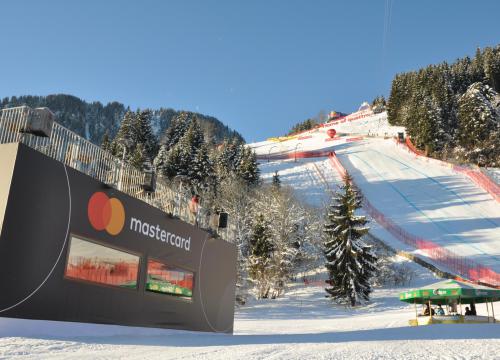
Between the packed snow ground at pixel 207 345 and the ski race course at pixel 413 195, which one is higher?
the ski race course at pixel 413 195

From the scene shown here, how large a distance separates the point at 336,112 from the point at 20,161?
143 meters

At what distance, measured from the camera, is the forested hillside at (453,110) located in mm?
60656

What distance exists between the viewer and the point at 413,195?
50.1 m

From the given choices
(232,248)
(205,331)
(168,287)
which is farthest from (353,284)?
(168,287)

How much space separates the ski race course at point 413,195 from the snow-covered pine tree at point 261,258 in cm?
1056

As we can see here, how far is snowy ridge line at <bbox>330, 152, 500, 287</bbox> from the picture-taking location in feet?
100.0

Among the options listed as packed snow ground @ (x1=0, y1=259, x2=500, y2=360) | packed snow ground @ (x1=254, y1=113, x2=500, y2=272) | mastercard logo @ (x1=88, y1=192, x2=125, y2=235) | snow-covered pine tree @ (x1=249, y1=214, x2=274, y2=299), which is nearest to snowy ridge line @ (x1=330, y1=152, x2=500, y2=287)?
packed snow ground @ (x1=254, y1=113, x2=500, y2=272)

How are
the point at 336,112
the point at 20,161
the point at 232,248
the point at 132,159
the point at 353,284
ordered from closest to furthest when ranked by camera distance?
1. the point at 20,161
2. the point at 232,248
3. the point at 353,284
4. the point at 132,159
5. the point at 336,112

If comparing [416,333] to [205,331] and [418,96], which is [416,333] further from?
[418,96]

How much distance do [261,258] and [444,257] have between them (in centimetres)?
1331

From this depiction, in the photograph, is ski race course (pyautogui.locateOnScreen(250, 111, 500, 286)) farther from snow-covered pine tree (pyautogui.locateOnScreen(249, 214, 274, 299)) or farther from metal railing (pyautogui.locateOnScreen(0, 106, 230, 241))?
metal railing (pyautogui.locateOnScreen(0, 106, 230, 241))

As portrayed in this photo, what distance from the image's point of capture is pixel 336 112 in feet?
482

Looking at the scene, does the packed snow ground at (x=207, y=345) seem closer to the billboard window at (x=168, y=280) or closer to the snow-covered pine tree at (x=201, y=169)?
the billboard window at (x=168, y=280)

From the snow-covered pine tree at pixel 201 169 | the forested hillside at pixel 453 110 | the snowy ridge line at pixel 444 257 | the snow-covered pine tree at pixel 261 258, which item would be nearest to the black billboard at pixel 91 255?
the snow-covered pine tree at pixel 261 258
